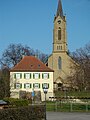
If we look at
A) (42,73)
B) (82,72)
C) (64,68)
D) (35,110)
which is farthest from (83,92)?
(35,110)

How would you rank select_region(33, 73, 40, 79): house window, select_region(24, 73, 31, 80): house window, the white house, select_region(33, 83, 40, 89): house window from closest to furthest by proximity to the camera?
the white house, select_region(33, 83, 40, 89): house window, select_region(33, 73, 40, 79): house window, select_region(24, 73, 31, 80): house window

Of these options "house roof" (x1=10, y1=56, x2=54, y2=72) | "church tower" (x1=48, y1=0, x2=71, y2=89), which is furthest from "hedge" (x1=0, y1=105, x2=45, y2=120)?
"church tower" (x1=48, y1=0, x2=71, y2=89)

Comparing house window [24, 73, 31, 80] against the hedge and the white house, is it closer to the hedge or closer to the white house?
the white house

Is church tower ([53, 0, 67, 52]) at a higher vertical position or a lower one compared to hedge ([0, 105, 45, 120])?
higher

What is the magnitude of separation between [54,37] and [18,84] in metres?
28.3

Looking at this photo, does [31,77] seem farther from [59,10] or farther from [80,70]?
[59,10]

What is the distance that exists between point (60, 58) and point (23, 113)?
84.1 metres

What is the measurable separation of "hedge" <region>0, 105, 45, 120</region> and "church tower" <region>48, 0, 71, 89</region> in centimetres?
7866

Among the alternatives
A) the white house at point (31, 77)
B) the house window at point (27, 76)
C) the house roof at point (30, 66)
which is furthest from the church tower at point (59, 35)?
the house window at point (27, 76)

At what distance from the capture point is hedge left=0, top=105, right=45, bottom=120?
68.8 ft

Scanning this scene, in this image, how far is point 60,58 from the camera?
108 metres

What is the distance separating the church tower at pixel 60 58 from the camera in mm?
107125

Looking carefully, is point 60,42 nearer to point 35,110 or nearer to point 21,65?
point 21,65

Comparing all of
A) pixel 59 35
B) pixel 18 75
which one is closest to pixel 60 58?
pixel 59 35
